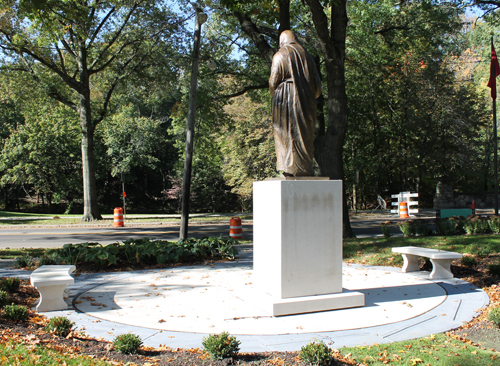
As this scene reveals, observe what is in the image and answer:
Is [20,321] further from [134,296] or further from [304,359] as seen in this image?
[304,359]

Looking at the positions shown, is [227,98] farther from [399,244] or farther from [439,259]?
[439,259]

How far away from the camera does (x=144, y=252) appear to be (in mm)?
9406

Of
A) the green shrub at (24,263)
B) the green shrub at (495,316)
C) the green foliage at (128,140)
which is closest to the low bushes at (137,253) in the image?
the green shrub at (24,263)

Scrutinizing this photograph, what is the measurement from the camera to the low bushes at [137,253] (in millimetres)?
9016

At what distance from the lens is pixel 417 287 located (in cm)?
726

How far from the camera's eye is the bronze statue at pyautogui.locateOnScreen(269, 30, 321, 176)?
6121 millimetres

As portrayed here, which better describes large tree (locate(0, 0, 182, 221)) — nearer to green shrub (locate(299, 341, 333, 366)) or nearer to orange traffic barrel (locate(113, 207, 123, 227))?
orange traffic barrel (locate(113, 207, 123, 227))

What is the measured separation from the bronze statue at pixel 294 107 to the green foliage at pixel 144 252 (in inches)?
180

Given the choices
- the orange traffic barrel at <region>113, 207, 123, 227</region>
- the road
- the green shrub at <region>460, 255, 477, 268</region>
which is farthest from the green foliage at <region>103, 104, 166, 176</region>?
the green shrub at <region>460, 255, 477, 268</region>

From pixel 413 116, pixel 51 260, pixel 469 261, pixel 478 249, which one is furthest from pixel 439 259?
pixel 413 116

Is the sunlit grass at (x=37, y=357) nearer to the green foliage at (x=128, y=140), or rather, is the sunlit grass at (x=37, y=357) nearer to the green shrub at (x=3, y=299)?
the green shrub at (x=3, y=299)

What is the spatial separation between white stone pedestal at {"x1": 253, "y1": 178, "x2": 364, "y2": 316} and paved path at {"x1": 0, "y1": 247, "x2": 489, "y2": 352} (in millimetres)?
198

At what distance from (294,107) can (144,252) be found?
17.0 ft

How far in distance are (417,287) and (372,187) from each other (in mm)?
29174
